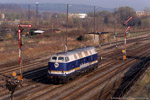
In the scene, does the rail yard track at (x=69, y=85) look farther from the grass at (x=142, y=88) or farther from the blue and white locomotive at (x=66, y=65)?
the grass at (x=142, y=88)

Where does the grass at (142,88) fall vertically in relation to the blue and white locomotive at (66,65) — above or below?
below

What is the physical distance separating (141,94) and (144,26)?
302 ft

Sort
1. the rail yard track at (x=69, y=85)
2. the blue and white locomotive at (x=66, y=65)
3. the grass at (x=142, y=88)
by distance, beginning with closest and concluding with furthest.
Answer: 1. the grass at (x=142, y=88)
2. the rail yard track at (x=69, y=85)
3. the blue and white locomotive at (x=66, y=65)

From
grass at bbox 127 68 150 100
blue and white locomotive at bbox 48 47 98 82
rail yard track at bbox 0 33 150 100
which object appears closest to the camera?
grass at bbox 127 68 150 100

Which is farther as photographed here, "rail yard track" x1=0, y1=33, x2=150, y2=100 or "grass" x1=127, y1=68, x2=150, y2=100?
"rail yard track" x1=0, y1=33, x2=150, y2=100

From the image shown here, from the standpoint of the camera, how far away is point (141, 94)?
644 inches

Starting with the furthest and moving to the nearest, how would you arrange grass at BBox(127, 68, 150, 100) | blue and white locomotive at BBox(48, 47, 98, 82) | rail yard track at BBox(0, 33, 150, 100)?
blue and white locomotive at BBox(48, 47, 98, 82)
rail yard track at BBox(0, 33, 150, 100)
grass at BBox(127, 68, 150, 100)

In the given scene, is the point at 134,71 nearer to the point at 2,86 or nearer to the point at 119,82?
the point at 119,82

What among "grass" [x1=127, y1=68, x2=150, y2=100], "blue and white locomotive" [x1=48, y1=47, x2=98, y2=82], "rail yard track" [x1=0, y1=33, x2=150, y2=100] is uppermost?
"blue and white locomotive" [x1=48, y1=47, x2=98, y2=82]

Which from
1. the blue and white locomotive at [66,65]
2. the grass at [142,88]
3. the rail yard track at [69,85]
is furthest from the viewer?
the blue and white locomotive at [66,65]

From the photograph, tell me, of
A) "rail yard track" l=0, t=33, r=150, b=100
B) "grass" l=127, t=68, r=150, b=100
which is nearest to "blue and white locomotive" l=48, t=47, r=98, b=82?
"rail yard track" l=0, t=33, r=150, b=100

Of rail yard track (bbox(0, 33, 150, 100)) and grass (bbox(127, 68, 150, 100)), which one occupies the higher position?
grass (bbox(127, 68, 150, 100))

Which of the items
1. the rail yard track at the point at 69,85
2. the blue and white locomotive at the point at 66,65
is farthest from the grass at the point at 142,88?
the blue and white locomotive at the point at 66,65

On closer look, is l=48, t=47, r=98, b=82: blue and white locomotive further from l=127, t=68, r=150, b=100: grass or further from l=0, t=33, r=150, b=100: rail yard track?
l=127, t=68, r=150, b=100: grass
